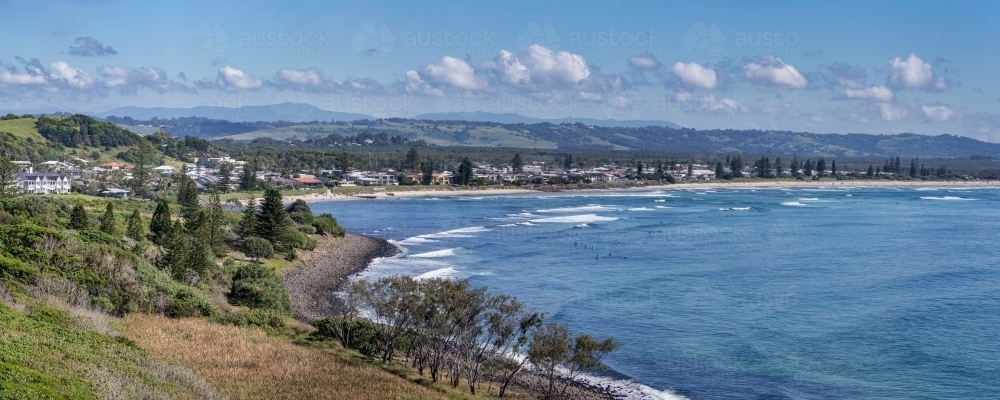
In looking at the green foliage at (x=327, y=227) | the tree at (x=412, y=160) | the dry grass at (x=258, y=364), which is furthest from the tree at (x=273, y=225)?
the tree at (x=412, y=160)

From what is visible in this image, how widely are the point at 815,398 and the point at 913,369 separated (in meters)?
5.10

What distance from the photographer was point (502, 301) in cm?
2311

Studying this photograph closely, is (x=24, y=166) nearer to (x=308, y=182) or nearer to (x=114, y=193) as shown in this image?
(x=114, y=193)

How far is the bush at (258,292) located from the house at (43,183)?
45233mm

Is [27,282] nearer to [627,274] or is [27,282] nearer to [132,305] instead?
[132,305]

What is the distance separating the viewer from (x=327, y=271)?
45.5 meters

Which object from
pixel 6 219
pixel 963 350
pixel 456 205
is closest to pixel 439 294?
pixel 963 350

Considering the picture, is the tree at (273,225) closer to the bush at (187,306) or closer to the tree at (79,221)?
the tree at (79,221)

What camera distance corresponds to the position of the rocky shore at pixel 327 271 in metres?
34.5

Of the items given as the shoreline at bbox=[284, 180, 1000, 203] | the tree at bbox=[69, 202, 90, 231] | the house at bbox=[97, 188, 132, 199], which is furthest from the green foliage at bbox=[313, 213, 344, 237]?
the shoreline at bbox=[284, 180, 1000, 203]

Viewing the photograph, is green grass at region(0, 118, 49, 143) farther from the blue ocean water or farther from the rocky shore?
the rocky shore

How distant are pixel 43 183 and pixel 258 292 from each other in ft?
171

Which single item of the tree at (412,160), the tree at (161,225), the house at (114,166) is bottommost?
the tree at (161,225)

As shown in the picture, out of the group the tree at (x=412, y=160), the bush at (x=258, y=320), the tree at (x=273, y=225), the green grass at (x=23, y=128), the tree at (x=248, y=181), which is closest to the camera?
the bush at (x=258, y=320)
